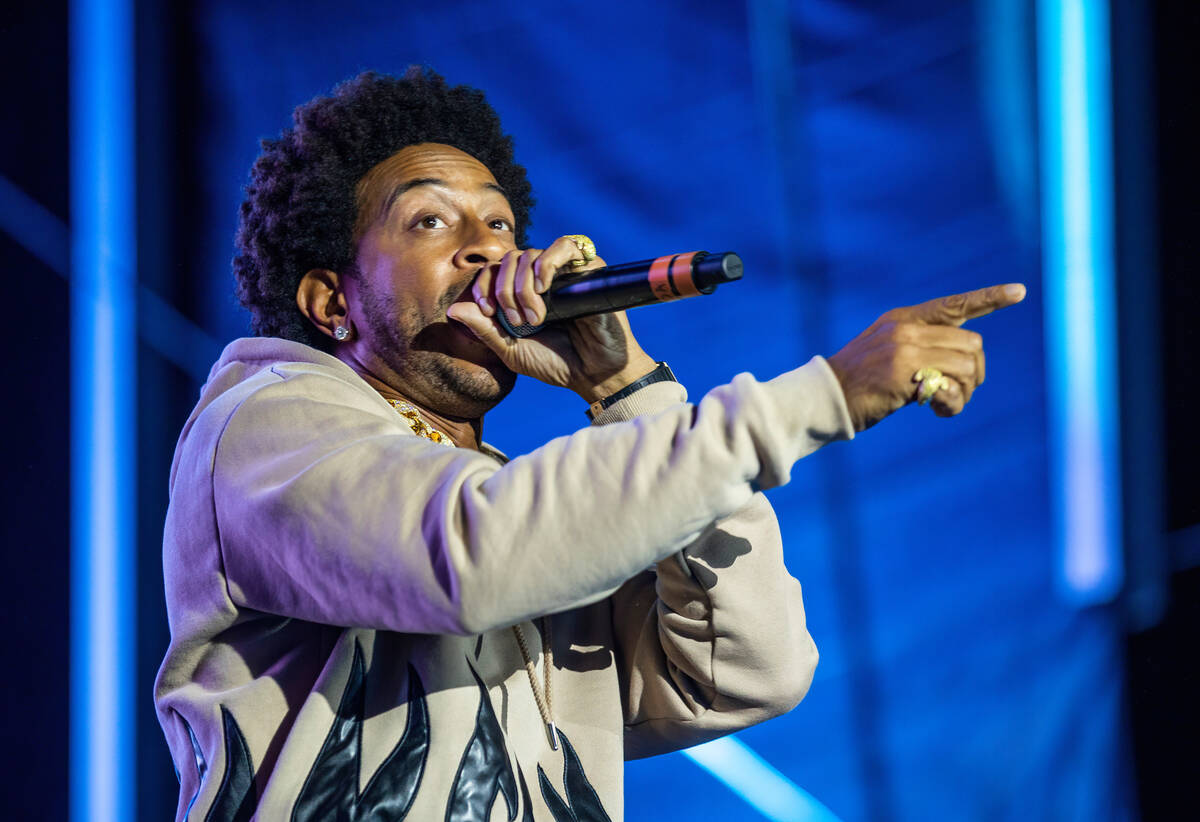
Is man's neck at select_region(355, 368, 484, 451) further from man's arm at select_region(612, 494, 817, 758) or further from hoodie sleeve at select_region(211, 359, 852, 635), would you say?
hoodie sleeve at select_region(211, 359, 852, 635)

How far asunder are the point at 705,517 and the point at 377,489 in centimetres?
28

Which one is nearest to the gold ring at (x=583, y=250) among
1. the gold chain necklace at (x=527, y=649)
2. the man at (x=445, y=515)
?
the man at (x=445, y=515)

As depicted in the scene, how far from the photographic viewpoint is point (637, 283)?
1201 mm

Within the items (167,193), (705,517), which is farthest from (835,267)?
(705,517)

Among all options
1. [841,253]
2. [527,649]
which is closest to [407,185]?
[527,649]

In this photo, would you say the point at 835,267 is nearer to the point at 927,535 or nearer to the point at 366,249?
the point at 927,535

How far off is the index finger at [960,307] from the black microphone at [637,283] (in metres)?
0.22

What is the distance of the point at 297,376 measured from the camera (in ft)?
3.71

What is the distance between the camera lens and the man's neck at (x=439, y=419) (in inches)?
57.4

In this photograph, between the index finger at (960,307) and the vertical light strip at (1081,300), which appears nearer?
the index finger at (960,307)

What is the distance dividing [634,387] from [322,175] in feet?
1.96

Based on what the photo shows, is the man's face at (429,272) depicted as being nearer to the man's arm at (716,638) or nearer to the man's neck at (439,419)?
the man's neck at (439,419)

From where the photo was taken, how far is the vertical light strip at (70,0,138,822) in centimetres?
209

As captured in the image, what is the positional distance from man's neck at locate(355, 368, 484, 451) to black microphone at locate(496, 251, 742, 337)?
0.21 m
